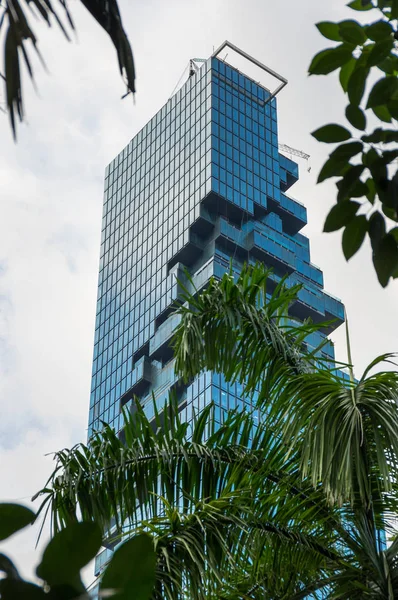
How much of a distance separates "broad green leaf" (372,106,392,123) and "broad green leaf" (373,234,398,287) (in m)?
0.31

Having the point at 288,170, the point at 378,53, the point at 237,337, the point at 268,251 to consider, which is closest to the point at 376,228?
the point at 378,53

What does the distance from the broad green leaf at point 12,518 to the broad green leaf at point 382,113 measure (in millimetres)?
1699

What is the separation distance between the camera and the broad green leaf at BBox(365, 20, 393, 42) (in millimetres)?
2416

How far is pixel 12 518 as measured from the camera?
107cm

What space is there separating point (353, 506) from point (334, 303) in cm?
6429

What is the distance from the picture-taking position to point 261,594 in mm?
6176

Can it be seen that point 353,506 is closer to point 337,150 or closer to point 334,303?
point 337,150

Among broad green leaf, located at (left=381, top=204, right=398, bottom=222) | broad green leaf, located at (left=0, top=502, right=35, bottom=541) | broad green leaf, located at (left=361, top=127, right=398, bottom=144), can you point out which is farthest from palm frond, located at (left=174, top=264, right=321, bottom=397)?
broad green leaf, located at (left=0, top=502, right=35, bottom=541)

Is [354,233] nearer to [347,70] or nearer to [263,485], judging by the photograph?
[347,70]

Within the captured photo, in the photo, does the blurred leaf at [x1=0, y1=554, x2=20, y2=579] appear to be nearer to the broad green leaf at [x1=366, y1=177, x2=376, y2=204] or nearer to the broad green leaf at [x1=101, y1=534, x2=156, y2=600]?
the broad green leaf at [x1=101, y1=534, x2=156, y2=600]

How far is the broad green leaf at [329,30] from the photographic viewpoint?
2566mm

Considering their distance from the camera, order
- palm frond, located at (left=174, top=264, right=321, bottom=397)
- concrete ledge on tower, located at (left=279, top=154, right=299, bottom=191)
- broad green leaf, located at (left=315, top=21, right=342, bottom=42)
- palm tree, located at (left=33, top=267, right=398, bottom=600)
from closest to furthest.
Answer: broad green leaf, located at (left=315, top=21, right=342, bottom=42) < palm tree, located at (left=33, top=267, right=398, bottom=600) < palm frond, located at (left=174, top=264, right=321, bottom=397) < concrete ledge on tower, located at (left=279, top=154, right=299, bottom=191)

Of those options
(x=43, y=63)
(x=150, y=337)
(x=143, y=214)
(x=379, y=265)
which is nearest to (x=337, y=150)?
(x=379, y=265)

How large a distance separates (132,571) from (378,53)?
1671 millimetres
